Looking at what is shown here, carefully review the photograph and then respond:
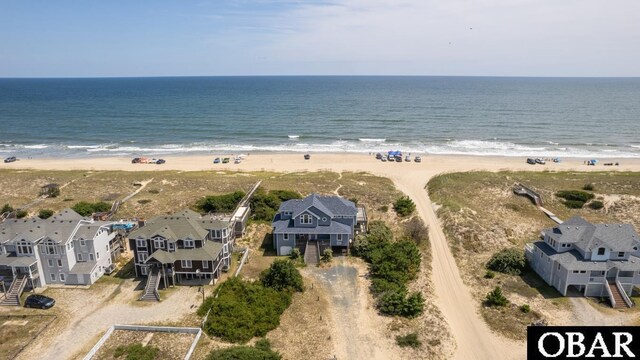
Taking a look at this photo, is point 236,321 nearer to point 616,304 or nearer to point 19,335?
point 19,335

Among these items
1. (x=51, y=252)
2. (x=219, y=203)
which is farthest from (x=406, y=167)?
(x=51, y=252)

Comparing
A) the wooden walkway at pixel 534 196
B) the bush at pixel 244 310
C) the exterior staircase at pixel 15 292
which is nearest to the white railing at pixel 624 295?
the wooden walkway at pixel 534 196

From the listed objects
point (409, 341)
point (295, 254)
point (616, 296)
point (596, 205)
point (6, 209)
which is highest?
point (6, 209)

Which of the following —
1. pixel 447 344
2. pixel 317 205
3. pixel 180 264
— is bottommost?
pixel 447 344

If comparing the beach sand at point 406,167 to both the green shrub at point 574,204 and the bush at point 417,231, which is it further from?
the green shrub at point 574,204

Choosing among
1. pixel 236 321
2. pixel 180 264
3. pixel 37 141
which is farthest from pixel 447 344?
pixel 37 141

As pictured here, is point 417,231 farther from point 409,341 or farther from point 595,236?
point 409,341

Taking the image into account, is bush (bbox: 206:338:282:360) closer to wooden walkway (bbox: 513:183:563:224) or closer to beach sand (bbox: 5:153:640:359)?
beach sand (bbox: 5:153:640:359)
